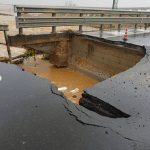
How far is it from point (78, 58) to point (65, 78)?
Result: 1.27 metres

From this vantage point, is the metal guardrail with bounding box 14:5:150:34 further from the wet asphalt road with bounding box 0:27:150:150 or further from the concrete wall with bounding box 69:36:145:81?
the wet asphalt road with bounding box 0:27:150:150

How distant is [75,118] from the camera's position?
214cm

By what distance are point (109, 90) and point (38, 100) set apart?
1.30 meters

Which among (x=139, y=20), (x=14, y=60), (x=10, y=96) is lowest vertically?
(x=14, y=60)

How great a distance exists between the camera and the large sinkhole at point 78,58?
6.45 meters

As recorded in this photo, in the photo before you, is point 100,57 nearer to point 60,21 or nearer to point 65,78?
point 65,78

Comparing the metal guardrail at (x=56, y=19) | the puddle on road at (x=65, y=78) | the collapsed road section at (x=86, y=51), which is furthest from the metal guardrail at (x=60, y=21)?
the puddle on road at (x=65, y=78)

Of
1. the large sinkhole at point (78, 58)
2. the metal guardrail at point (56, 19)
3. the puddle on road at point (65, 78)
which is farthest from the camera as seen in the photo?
the puddle on road at point (65, 78)

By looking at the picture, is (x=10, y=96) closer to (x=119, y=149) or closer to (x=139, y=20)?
(x=119, y=149)

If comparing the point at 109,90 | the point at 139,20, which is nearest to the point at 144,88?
the point at 109,90

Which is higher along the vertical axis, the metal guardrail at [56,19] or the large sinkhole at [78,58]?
the metal guardrail at [56,19]

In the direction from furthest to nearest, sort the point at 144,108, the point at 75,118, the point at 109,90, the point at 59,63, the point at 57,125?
1. the point at 59,63
2. the point at 109,90
3. the point at 144,108
4. the point at 75,118
5. the point at 57,125

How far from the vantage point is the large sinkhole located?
6445 millimetres

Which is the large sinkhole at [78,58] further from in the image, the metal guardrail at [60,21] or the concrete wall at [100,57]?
the metal guardrail at [60,21]
